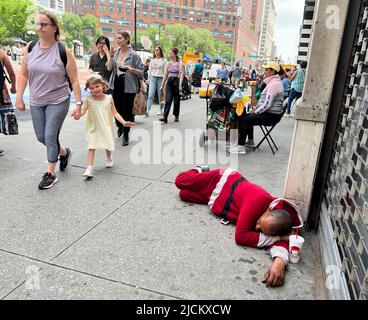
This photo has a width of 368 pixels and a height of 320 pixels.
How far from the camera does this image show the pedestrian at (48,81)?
152 inches

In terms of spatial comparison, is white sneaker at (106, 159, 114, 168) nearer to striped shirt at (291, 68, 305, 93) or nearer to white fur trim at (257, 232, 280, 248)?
white fur trim at (257, 232, 280, 248)

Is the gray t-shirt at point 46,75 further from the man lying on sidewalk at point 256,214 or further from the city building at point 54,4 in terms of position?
the city building at point 54,4

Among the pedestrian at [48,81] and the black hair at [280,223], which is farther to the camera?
the pedestrian at [48,81]

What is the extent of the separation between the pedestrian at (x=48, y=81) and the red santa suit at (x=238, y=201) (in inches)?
65.9

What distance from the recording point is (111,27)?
391 ft

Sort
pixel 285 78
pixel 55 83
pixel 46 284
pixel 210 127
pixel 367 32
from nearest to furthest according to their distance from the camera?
pixel 46 284 → pixel 367 32 → pixel 55 83 → pixel 210 127 → pixel 285 78

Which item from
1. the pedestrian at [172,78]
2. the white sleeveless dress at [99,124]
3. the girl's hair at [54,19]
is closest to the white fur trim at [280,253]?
the white sleeveless dress at [99,124]

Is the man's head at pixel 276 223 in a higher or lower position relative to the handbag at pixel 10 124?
lower

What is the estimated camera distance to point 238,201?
10.6ft

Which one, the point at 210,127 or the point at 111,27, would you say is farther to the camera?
the point at 111,27

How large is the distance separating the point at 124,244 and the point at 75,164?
2.49 m

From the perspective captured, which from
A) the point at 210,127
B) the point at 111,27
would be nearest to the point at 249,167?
the point at 210,127

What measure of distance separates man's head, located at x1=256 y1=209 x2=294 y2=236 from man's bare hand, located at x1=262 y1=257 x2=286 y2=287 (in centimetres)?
30
